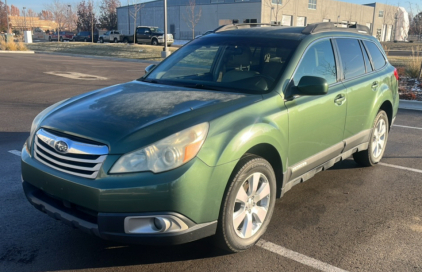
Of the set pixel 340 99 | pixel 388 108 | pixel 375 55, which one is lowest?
pixel 388 108

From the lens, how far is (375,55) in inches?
226

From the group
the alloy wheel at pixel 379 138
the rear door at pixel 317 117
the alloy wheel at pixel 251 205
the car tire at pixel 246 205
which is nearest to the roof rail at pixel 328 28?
the rear door at pixel 317 117

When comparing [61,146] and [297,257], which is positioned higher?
[61,146]

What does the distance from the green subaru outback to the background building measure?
49883mm

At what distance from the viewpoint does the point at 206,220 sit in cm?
301

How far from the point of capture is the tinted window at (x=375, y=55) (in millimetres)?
5609

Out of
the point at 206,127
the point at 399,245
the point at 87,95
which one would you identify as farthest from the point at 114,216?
the point at 399,245

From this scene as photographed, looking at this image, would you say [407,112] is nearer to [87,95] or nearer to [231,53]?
[231,53]

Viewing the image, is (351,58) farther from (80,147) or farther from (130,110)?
(80,147)

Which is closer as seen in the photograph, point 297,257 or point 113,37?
point 297,257

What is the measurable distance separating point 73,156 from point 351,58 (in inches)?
142

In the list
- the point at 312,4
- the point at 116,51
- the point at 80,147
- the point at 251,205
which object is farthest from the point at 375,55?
the point at 312,4

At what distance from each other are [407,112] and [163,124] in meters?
9.33

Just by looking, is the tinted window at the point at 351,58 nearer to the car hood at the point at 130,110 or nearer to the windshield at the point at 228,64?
the windshield at the point at 228,64
